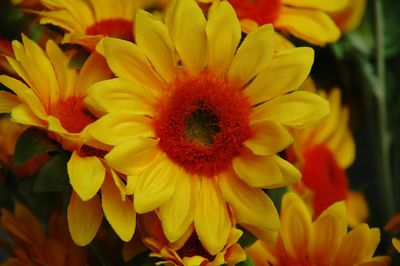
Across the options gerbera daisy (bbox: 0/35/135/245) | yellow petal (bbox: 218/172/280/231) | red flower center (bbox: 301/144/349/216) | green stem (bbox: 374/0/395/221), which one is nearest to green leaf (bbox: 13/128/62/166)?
gerbera daisy (bbox: 0/35/135/245)

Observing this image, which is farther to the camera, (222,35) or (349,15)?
(349,15)

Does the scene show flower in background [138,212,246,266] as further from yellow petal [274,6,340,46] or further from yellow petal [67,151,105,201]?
yellow petal [274,6,340,46]

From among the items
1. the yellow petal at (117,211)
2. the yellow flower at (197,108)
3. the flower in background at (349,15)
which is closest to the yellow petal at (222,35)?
the yellow flower at (197,108)

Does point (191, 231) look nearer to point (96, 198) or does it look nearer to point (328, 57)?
point (96, 198)

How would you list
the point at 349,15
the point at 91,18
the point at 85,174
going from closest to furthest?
the point at 85,174
the point at 91,18
the point at 349,15

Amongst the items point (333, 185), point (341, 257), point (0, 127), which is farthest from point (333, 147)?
point (0, 127)

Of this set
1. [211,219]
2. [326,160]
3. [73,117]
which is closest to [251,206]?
[211,219]

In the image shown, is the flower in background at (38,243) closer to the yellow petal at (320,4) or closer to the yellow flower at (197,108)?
the yellow flower at (197,108)

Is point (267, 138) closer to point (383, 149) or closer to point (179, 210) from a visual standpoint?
point (179, 210)
